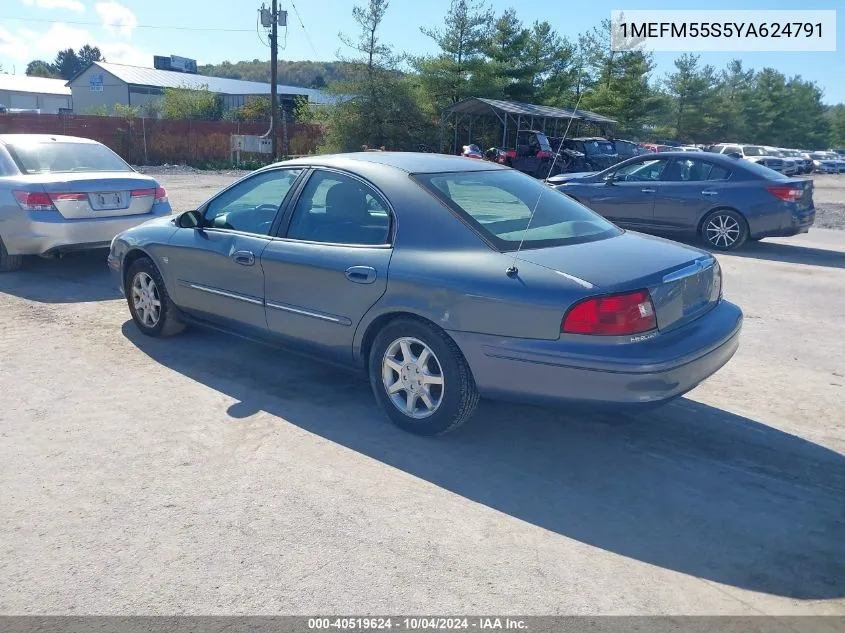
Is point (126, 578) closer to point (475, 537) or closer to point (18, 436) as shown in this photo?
point (475, 537)

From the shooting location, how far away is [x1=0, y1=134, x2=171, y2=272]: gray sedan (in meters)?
7.80

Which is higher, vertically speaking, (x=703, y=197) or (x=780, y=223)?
(x=703, y=197)

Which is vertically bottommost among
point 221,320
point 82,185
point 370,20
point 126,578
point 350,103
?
point 126,578

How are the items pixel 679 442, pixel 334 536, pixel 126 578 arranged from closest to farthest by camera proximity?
pixel 126 578 → pixel 334 536 → pixel 679 442

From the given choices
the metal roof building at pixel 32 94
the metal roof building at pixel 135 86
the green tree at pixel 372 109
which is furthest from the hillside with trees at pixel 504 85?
the metal roof building at pixel 32 94

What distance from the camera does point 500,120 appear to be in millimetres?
31516

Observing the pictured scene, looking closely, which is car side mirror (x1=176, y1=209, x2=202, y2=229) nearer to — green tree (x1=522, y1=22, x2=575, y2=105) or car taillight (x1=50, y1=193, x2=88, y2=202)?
car taillight (x1=50, y1=193, x2=88, y2=202)

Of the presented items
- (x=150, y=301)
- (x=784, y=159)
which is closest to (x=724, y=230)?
(x=150, y=301)

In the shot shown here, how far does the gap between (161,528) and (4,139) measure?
23.1 ft

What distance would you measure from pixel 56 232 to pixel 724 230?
8.74 m

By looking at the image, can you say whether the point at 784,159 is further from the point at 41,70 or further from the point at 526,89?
the point at 41,70

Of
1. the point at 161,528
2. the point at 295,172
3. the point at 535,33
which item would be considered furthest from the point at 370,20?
the point at 161,528

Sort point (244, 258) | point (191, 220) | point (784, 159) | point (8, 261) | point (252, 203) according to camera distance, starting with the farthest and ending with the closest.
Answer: point (784, 159)
point (8, 261)
point (191, 220)
point (252, 203)
point (244, 258)

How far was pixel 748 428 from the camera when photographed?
441cm
